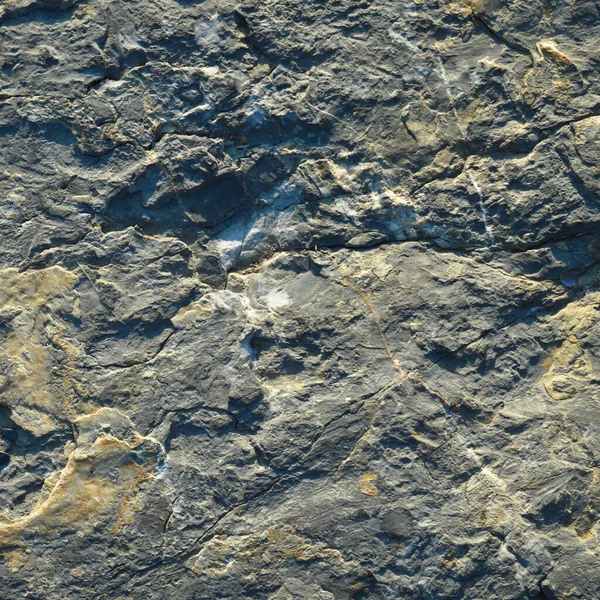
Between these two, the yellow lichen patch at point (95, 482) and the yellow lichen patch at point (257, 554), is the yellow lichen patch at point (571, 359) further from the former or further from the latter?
the yellow lichen patch at point (95, 482)

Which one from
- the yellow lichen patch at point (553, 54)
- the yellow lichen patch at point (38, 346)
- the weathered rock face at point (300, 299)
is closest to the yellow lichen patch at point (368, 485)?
the weathered rock face at point (300, 299)

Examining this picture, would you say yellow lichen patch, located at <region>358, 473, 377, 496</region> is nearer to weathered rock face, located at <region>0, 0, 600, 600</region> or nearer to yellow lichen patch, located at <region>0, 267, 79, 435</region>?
weathered rock face, located at <region>0, 0, 600, 600</region>

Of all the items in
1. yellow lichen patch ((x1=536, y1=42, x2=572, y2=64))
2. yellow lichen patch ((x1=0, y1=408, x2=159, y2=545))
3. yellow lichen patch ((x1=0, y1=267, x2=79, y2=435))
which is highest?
yellow lichen patch ((x1=536, y1=42, x2=572, y2=64))

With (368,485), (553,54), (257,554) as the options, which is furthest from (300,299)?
(553,54)

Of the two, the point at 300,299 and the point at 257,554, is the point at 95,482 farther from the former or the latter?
the point at 300,299

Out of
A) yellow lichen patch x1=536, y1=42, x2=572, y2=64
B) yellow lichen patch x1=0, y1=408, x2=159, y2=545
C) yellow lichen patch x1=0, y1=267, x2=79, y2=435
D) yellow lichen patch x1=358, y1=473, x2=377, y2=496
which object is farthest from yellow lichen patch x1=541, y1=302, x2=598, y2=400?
yellow lichen patch x1=0, y1=267, x2=79, y2=435

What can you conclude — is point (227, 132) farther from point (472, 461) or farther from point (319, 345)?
point (472, 461)
